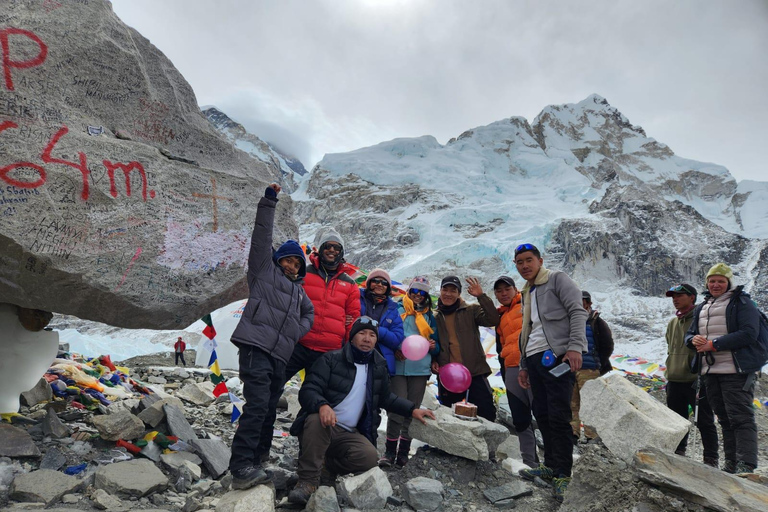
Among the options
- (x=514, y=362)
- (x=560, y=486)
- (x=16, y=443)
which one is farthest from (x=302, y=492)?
(x=514, y=362)

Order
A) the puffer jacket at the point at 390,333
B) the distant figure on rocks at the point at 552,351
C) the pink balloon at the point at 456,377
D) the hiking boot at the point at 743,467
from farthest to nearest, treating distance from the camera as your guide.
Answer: the pink balloon at the point at 456,377 < the puffer jacket at the point at 390,333 < the hiking boot at the point at 743,467 < the distant figure on rocks at the point at 552,351

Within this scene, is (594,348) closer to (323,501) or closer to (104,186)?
(323,501)

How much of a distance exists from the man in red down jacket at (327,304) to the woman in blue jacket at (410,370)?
66cm

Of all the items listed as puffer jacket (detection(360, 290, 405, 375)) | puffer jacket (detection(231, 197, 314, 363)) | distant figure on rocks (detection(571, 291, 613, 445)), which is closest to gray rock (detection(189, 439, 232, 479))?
puffer jacket (detection(231, 197, 314, 363))

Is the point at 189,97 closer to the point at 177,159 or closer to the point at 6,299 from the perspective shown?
the point at 177,159

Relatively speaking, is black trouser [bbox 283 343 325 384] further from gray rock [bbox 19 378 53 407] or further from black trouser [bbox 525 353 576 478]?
gray rock [bbox 19 378 53 407]

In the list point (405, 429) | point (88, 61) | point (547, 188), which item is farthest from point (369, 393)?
point (547, 188)

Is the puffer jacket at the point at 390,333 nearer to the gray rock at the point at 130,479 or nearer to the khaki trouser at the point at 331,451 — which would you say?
the khaki trouser at the point at 331,451

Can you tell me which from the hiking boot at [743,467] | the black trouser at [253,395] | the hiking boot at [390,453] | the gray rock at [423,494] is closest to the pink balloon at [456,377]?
the hiking boot at [390,453]

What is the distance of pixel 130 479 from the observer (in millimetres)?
2891

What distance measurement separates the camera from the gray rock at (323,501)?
2693 millimetres

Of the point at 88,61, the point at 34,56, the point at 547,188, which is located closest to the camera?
the point at 34,56

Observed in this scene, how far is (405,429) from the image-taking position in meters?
3.94

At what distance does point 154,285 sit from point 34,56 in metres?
1.94
